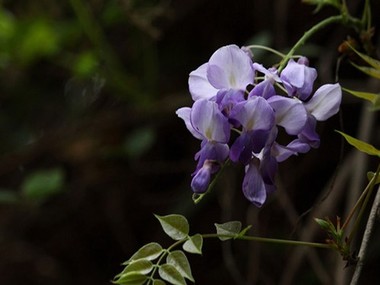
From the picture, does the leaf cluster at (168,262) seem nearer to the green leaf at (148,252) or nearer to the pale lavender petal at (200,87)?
the green leaf at (148,252)

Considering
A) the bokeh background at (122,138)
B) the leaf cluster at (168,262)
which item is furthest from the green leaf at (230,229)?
the bokeh background at (122,138)

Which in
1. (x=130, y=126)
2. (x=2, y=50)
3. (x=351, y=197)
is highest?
(x=2, y=50)

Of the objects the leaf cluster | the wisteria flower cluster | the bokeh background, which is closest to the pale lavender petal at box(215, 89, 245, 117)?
the wisteria flower cluster

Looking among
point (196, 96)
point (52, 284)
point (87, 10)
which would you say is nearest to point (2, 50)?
point (87, 10)

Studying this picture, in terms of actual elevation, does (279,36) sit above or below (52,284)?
above

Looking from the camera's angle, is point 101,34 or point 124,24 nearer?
point 101,34

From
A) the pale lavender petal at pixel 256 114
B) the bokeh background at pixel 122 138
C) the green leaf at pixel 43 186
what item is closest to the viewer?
the pale lavender petal at pixel 256 114

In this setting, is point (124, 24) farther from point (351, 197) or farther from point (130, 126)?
point (351, 197)

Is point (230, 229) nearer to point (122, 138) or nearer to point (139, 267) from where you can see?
point (139, 267)

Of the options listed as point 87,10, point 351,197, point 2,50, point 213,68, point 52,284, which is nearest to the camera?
point 213,68
